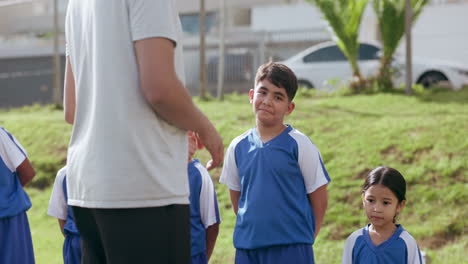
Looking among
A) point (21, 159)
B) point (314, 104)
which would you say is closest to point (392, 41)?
point (314, 104)

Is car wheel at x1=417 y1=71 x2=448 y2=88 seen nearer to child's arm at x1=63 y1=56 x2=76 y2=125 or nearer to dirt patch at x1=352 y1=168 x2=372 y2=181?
dirt patch at x1=352 y1=168 x2=372 y2=181

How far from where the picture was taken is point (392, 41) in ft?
37.9

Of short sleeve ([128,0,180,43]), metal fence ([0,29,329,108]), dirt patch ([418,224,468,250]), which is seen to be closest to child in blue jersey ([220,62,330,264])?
short sleeve ([128,0,180,43])

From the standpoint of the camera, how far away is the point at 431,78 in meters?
13.2

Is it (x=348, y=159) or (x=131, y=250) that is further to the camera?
(x=348, y=159)

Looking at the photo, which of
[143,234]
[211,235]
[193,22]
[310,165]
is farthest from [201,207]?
[193,22]

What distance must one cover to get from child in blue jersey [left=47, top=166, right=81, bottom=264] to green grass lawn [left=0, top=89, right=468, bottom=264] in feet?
6.44

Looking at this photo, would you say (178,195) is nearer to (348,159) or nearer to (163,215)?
(163,215)

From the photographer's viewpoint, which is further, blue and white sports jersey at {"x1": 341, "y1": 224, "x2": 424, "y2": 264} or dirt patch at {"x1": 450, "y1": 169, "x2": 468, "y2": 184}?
dirt patch at {"x1": 450, "y1": 169, "x2": 468, "y2": 184}

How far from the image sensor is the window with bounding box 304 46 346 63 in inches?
590

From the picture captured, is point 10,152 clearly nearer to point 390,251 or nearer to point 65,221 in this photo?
point 65,221

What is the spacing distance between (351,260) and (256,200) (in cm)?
63

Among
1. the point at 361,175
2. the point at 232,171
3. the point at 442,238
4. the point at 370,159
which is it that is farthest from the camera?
the point at 370,159

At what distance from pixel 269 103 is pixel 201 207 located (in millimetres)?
823
